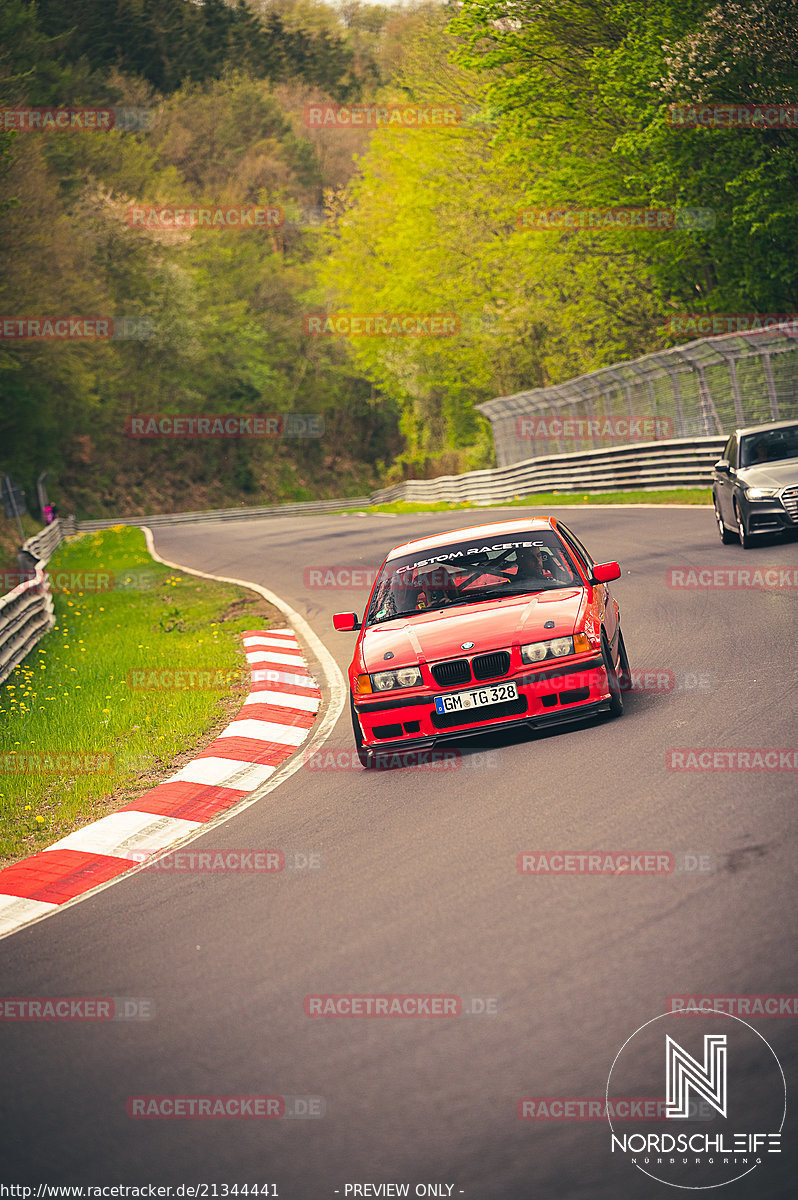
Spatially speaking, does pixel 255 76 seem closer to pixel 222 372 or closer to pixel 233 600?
pixel 222 372

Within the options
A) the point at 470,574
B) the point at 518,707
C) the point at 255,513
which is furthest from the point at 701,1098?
the point at 255,513

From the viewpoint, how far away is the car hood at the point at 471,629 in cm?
809

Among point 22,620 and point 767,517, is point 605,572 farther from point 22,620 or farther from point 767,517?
point 22,620

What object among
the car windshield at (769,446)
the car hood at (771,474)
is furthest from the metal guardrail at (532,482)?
the car hood at (771,474)

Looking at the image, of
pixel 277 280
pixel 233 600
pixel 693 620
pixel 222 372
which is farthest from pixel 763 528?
pixel 277 280

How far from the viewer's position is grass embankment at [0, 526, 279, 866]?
8977 mm

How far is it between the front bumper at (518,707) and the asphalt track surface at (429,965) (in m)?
0.22

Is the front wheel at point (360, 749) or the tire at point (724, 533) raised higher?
the front wheel at point (360, 749)

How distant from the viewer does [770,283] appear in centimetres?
3253

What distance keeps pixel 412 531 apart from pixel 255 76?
257ft

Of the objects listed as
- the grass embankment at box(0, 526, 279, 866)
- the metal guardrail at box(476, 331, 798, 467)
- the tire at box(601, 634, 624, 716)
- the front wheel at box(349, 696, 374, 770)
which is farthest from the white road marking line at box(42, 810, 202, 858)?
the metal guardrail at box(476, 331, 798, 467)

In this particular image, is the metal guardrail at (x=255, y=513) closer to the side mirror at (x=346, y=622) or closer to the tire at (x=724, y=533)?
the tire at (x=724, y=533)

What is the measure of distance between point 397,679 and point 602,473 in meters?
26.1

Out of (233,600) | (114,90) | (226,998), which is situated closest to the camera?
(226,998)
